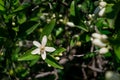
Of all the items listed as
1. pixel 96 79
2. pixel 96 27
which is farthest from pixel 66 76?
pixel 96 27

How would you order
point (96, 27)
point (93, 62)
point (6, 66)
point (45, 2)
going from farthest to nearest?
point (93, 62), point (45, 2), point (6, 66), point (96, 27)

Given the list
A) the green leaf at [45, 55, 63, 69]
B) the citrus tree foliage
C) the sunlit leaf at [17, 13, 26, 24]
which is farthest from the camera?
the sunlit leaf at [17, 13, 26, 24]

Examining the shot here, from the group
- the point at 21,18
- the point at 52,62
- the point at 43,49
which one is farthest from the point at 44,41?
the point at 21,18

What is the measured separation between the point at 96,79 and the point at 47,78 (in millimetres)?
585

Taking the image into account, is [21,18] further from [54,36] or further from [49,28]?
[49,28]

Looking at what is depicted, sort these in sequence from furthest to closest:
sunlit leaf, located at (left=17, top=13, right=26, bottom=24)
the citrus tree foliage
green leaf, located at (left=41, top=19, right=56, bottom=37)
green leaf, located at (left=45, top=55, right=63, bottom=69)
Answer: sunlit leaf, located at (left=17, top=13, right=26, bottom=24)
green leaf, located at (left=41, top=19, right=56, bottom=37)
green leaf, located at (left=45, top=55, right=63, bottom=69)
the citrus tree foliage

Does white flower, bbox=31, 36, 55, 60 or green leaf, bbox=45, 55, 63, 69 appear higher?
white flower, bbox=31, 36, 55, 60

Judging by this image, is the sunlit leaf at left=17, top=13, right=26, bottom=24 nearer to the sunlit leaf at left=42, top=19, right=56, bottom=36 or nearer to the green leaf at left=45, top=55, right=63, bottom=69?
the sunlit leaf at left=42, top=19, right=56, bottom=36

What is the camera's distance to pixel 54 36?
3.02 metres

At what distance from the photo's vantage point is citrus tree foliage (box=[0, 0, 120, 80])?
2107mm

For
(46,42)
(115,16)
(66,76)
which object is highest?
(115,16)

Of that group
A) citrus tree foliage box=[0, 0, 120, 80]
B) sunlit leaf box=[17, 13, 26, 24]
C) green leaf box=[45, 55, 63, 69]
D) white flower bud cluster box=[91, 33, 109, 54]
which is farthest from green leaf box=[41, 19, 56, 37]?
white flower bud cluster box=[91, 33, 109, 54]

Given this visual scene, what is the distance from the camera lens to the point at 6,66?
116 inches

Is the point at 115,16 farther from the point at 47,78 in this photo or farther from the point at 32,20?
the point at 47,78
